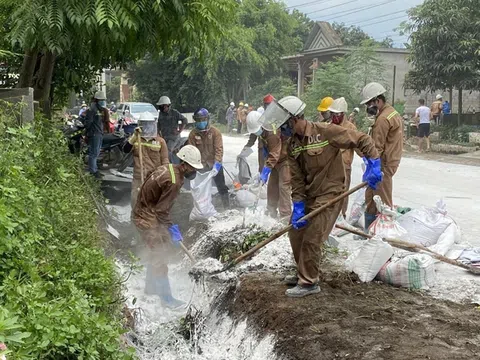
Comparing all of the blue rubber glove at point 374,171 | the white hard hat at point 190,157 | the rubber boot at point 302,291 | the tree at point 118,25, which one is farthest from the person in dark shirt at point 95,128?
the blue rubber glove at point 374,171

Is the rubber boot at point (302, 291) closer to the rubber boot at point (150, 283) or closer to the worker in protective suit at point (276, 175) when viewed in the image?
the rubber boot at point (150, 283)

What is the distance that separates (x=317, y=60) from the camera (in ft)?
108

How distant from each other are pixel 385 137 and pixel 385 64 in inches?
843

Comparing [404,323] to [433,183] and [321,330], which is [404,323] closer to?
[321,330]

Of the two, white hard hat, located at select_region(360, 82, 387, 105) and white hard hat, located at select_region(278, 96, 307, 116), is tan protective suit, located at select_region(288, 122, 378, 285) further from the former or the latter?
white hard hat, located at select_region(360, 82, 387, 105)

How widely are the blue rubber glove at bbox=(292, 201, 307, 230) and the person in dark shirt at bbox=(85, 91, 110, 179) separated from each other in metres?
6.00

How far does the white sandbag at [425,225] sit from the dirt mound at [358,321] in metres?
1.60

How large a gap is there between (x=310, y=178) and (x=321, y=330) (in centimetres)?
149

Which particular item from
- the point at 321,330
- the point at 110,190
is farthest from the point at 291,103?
the point at 110,190

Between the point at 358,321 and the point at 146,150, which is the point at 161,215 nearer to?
the point at 146,150

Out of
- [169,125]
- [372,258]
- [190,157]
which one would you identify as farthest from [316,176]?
[169,125]

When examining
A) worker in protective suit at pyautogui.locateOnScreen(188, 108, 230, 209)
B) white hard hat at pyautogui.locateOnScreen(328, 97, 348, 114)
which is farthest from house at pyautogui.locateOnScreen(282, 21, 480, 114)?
white hard hat at pyautogui.locateOnScreen(328, 97, 348, 114)

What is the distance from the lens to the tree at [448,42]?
65.2 ft

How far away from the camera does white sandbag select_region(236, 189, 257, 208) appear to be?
948 cm
